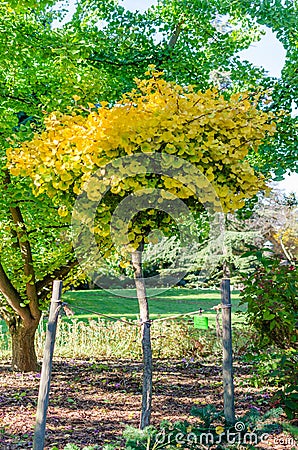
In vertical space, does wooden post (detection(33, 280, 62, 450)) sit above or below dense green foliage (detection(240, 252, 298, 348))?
below

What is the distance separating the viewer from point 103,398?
4.57 meters

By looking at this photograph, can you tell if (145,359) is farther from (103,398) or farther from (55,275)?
(55,275)

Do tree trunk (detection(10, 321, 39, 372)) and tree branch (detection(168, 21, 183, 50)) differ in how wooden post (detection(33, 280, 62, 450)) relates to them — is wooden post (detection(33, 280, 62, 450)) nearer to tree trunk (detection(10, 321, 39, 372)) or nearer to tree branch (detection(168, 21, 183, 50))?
tree trunk (detection(10, 321, 39, 372))

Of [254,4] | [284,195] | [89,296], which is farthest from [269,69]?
[284,195]

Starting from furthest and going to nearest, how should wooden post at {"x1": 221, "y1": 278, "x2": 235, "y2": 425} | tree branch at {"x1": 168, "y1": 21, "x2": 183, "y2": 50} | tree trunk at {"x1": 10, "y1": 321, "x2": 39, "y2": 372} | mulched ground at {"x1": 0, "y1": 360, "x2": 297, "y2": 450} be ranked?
tree branch at {"x1": 168, "y1": 21, "x2": 183, "y2": 50}
tree trunk at {"x1": 10, "y1": 321, "x2": 39, "y2": 372}
mulched ground at {"x1": 0, "y1": 360, "x2": 297, "y2": 450}
wooden post at {"x1": 221, "y1": 278, "x2": 235, "y2": 425}

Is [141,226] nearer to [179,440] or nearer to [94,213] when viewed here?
[94,213]

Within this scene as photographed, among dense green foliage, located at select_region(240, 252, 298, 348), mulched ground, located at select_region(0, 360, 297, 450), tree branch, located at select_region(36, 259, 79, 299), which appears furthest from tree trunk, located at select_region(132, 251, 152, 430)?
tree branch, located at select_region(36, 259, 79, 299)

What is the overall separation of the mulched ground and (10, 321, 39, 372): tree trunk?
0.12m

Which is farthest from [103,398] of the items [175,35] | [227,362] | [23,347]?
[175,35]

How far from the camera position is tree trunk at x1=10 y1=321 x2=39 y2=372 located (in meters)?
5.62

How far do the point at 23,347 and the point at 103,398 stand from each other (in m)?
1.43

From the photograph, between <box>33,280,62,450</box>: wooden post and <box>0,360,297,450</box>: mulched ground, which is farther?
<box>0,360,297,450</box>: mulched ground

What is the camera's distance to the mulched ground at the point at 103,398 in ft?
11.2

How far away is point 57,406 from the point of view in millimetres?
4211
